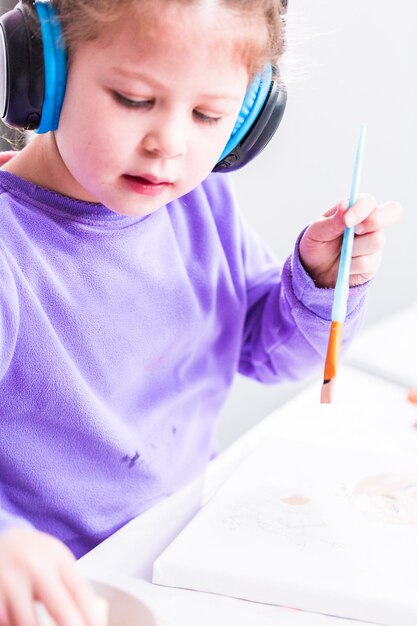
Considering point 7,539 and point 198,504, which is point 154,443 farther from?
point 7,539

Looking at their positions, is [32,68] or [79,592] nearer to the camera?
[79,592]

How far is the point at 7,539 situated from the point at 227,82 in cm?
36

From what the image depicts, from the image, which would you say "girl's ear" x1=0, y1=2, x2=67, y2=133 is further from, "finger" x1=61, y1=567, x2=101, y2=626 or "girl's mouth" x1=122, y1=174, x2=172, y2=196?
"finger" x1=61, y1=567, x2=101, y2=626


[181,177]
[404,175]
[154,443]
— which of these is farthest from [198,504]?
[404,175]

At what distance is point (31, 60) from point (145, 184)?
121mm

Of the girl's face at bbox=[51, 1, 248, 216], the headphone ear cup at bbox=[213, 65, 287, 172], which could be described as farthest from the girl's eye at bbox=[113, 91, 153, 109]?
the headphone ear cup at bbox=[213, 65, 287, 172]

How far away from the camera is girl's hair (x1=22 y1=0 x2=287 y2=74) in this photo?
23.8 inches

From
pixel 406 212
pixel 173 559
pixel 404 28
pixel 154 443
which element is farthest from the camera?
pixel 406 212

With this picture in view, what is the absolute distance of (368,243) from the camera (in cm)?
80

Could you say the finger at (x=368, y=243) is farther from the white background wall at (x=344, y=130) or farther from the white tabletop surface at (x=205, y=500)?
the white background wall at (x=344, y=130)

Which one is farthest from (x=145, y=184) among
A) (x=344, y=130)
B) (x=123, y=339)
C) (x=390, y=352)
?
(x=344, y=130)

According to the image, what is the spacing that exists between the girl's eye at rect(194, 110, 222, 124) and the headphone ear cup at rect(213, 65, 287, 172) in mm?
58

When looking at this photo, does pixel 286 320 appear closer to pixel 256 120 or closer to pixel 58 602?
pixel 256 120

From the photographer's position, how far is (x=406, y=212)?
5.24 feet
